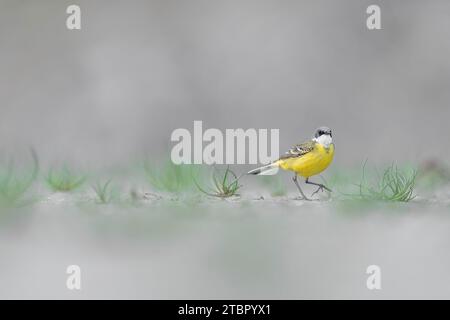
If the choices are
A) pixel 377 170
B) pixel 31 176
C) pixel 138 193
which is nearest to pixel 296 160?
pixel 377 170

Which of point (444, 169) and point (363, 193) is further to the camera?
point (444, 169)

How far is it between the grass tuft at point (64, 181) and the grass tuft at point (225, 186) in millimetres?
468

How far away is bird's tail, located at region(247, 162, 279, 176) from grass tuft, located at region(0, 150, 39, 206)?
0.86 meters

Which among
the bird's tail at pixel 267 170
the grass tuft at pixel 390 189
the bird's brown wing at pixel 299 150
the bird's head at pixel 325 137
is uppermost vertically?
the bird's head at pixel 325 137

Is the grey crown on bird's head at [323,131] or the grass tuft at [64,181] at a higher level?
the grey crown on bird's head at [323,131]

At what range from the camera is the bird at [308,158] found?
2951 mm

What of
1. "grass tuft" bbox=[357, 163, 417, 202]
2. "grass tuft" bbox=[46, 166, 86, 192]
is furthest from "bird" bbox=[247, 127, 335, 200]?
"grass tuft" bbox=[46, 166, 86, 192]

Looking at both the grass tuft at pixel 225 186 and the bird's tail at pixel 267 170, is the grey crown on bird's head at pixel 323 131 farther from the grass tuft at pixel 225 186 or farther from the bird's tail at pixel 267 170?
the grass tuft at pixel 225 186

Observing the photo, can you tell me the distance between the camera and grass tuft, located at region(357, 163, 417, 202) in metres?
3.02

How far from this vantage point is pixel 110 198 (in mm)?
3037

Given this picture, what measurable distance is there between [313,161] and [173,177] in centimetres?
55

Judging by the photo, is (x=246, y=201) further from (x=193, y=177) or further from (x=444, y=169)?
(x=444, y=169)

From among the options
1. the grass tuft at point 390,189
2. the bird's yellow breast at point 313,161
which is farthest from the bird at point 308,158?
the grass tuft at point 390,189

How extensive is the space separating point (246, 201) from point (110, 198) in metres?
0.51
